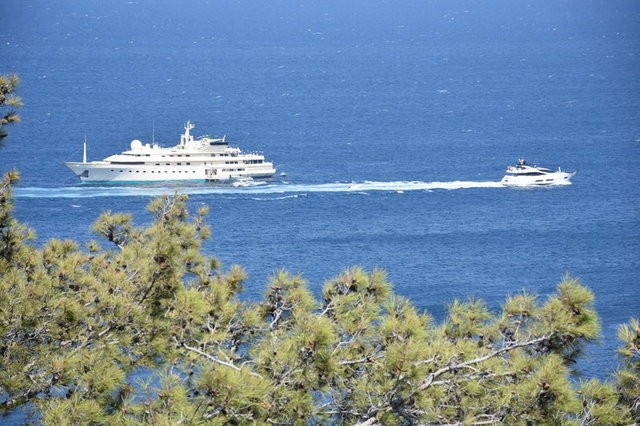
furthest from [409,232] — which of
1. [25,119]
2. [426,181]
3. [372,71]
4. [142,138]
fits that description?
[372,71]

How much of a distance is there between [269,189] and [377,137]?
1431 centimetres

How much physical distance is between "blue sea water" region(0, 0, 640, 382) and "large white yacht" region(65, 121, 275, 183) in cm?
131

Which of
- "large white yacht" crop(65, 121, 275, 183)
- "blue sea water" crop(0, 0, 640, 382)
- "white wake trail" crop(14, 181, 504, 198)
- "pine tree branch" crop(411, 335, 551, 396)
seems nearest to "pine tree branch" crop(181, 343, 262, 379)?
"pine tree branch" crop(411, 335, 551, 396)

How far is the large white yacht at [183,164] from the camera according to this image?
61.4m

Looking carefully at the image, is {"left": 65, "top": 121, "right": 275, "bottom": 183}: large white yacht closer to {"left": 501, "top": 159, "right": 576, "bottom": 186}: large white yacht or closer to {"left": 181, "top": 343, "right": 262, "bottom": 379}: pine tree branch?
{"left": 501, "top": 159, "right": 576, "bottom": 186}: large white yacht

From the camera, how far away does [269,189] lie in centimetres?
5825

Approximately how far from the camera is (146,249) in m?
12.3

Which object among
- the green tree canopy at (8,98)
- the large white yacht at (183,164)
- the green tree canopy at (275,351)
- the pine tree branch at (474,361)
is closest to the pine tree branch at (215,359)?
the green tree canopy at (275,351)

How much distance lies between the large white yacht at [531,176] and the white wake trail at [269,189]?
710 mm

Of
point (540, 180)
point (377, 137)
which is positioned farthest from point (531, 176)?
point (377, 137)

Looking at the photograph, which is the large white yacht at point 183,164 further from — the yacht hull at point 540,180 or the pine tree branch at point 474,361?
the pine tree branch at point 474,361

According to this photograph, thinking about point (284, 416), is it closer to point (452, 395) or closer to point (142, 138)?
point (452, 395)

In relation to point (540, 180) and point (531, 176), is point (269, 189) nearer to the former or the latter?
point (531, 176)

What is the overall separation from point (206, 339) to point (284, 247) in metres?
34.0
